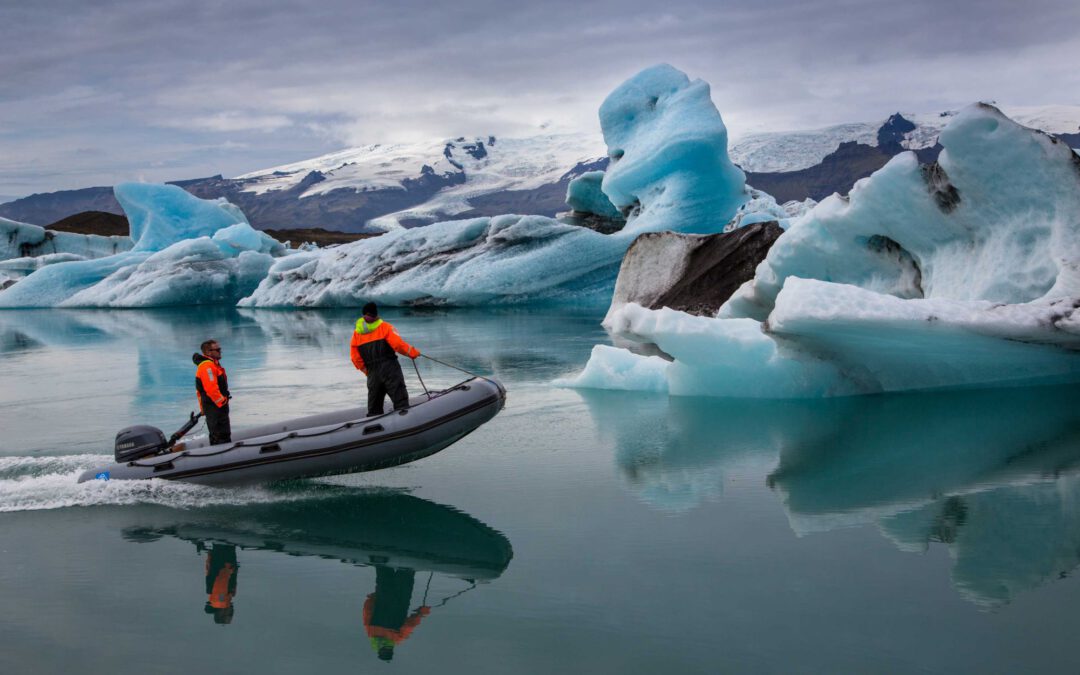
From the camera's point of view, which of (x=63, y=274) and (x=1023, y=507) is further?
(x=63, y=274)

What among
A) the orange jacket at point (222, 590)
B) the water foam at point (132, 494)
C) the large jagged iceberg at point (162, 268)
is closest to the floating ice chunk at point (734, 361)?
the water foam at point (132, 494)

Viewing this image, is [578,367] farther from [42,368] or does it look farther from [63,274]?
[63,274]

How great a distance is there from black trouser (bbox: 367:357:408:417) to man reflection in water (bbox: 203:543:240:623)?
1.68 metres

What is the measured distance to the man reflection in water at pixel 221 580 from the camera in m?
4.63

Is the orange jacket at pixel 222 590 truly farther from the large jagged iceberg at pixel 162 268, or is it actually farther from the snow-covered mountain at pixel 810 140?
the snow-covered mountain at pixel 810 140

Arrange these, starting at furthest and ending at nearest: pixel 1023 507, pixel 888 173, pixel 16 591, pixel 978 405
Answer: pixel 888 173, pixel 978 405, pixel 1023 507, pixel 16 591

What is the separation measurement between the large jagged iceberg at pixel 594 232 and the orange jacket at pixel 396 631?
20931 millimetres

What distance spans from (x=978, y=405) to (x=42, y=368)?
13639 mm

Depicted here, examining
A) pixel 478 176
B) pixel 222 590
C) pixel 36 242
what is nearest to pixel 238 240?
pixel 36 242

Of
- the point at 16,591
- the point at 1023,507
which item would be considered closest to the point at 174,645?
the point at 16,591

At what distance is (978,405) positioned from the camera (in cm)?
924

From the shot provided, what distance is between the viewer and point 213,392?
6.79 m

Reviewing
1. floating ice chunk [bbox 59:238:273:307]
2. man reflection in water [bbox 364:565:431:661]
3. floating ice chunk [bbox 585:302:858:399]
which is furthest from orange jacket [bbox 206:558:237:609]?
floating ice chunk [bbox 59:238:273:307]

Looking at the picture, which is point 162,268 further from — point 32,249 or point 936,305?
point 936,305
